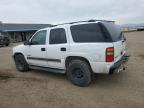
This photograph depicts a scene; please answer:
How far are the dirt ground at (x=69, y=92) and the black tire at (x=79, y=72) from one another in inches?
7.4

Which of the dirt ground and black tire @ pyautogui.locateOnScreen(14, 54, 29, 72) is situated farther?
black tire @ pyautogui.locateOnScreen(14, 54, 29, 72)

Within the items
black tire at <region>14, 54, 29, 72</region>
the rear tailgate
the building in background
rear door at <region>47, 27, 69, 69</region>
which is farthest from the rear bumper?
the building in background

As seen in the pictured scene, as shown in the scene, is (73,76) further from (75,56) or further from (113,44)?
(113,44)

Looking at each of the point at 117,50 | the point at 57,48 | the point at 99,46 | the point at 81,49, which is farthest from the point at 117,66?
the point at 57,48

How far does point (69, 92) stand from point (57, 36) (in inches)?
77.2

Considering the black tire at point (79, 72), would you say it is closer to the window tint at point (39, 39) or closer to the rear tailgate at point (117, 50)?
the rear tailgate at point (117, 50)

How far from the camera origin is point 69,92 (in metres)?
4.91

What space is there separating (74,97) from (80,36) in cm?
181

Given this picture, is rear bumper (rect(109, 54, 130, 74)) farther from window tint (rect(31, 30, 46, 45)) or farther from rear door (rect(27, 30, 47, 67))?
window tint (rect(31, 30, 46, 45))

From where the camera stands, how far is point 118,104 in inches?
160

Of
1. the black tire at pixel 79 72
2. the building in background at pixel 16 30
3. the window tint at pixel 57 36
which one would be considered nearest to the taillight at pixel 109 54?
the black tire at pixel 79 72

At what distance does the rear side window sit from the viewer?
4.70 meters

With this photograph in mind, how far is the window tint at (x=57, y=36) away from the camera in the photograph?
5518mm

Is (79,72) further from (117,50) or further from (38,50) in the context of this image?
(38,50)
